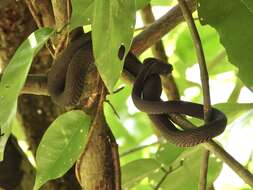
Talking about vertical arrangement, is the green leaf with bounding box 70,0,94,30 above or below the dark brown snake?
above

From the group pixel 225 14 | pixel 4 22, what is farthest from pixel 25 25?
pixel 225 14

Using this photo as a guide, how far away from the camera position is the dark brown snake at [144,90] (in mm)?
781

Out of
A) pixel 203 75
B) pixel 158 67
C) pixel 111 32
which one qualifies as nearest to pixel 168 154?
pixel 158 67

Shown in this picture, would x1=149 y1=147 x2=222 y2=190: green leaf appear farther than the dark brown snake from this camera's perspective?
Yes

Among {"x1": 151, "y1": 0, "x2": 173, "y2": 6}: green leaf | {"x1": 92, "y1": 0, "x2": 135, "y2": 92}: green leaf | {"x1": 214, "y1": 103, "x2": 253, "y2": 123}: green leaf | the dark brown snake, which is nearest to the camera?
{"x1": 92, "y1": 0, "x2": 135, "y2": 92}: green leaf

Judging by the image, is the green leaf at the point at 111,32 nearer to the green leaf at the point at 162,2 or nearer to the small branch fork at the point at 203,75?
the small branch fork at the point at 203,75

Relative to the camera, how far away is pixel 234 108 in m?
1.03

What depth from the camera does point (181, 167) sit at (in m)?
1.12

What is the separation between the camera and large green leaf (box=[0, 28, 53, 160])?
2.14 feet

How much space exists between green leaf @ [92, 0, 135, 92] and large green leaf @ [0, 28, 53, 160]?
0.08 metres

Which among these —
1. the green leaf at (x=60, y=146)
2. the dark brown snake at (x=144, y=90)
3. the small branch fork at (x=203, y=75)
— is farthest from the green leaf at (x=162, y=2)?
the green leaf at (x=60, y=146)

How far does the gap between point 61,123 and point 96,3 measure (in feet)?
0.73

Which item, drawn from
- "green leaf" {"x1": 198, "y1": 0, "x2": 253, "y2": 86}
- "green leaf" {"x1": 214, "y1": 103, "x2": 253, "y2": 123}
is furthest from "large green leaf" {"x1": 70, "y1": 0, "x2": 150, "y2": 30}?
"green leaf" {"x1": 214, "y1": 103, "x2": 253, "y2": 123}

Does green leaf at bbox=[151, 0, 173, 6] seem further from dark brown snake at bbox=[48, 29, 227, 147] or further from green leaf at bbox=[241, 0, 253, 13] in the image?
green leaf at bbox=[241, 0, 253, 13]
